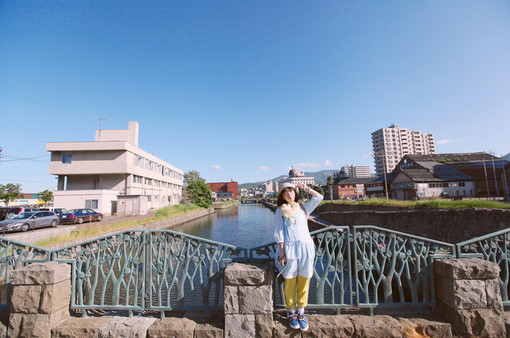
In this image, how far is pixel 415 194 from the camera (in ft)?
107

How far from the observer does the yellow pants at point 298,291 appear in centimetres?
269

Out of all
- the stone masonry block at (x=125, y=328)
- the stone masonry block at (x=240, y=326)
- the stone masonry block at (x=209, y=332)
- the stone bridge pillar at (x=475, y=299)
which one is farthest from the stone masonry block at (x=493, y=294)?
the stone masonry block at (x=125, y=328)

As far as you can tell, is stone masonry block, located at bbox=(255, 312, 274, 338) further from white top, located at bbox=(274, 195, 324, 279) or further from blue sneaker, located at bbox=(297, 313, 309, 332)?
white top, located at bbox=(274, 195, 324, 279)

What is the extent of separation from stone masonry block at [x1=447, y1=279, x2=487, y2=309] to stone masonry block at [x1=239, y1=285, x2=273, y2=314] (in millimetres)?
2118

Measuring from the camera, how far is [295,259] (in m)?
2.69

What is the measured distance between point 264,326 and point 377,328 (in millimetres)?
1288

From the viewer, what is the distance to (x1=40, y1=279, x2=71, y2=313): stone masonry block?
284 centimetres

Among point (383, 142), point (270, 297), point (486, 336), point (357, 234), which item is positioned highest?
point (383, 142)

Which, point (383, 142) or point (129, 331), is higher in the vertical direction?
point (383, 142)

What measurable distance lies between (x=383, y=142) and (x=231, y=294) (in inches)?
5079

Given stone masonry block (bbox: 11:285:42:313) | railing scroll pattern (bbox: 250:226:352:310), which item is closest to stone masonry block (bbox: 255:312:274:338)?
railing scroll pattern (bbox: 250:226:352:310)

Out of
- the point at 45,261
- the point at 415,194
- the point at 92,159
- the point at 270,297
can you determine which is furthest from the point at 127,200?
the point at 415,194

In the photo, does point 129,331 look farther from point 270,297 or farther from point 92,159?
point 92,159

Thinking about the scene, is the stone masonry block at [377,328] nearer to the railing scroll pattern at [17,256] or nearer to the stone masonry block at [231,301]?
the stone masonry block at [231,301]
